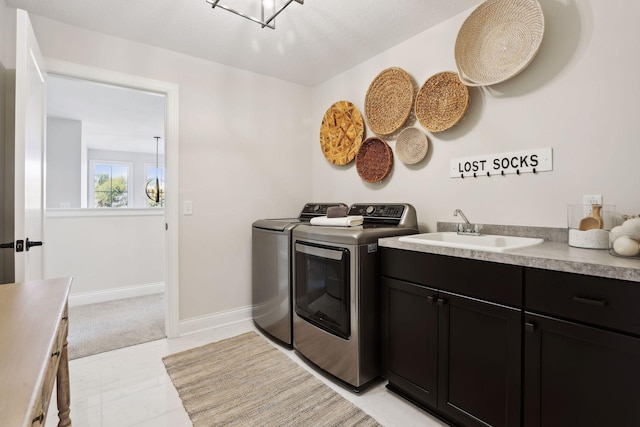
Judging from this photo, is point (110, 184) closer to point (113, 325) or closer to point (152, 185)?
point (152, 185)

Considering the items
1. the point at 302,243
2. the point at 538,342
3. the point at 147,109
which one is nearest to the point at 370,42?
the point at 302,243

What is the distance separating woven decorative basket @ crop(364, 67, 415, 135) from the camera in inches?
92.0

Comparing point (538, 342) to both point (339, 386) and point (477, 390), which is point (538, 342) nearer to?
point (477, 390)

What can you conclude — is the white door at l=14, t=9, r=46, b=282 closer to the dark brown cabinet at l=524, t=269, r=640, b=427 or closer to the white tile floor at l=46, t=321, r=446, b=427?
the white tile floor at l=46, t=321, r=446, b=427

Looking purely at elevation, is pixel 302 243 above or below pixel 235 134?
below

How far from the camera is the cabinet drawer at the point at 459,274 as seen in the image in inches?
51.0

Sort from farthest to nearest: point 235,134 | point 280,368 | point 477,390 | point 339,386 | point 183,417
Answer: point 235,134, point 280,368, point 339,386, point 183,417, point 477,390

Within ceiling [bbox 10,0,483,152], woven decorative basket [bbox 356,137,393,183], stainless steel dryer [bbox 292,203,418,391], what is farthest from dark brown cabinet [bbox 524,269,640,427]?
ceiling [bbox 10,0,483,152]

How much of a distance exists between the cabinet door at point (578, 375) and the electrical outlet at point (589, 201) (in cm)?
68

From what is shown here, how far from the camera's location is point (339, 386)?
6.29 ft

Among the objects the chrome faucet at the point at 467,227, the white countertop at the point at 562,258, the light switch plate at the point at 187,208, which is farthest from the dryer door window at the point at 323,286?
the light switch plate at the point at 187,208

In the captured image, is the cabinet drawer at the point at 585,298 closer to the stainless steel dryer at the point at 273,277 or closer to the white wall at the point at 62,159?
the stainless steel dryer at the point at 273,277

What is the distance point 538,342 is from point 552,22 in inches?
64.8

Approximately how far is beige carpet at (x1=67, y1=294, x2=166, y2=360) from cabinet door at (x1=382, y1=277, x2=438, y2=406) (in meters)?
1.97
